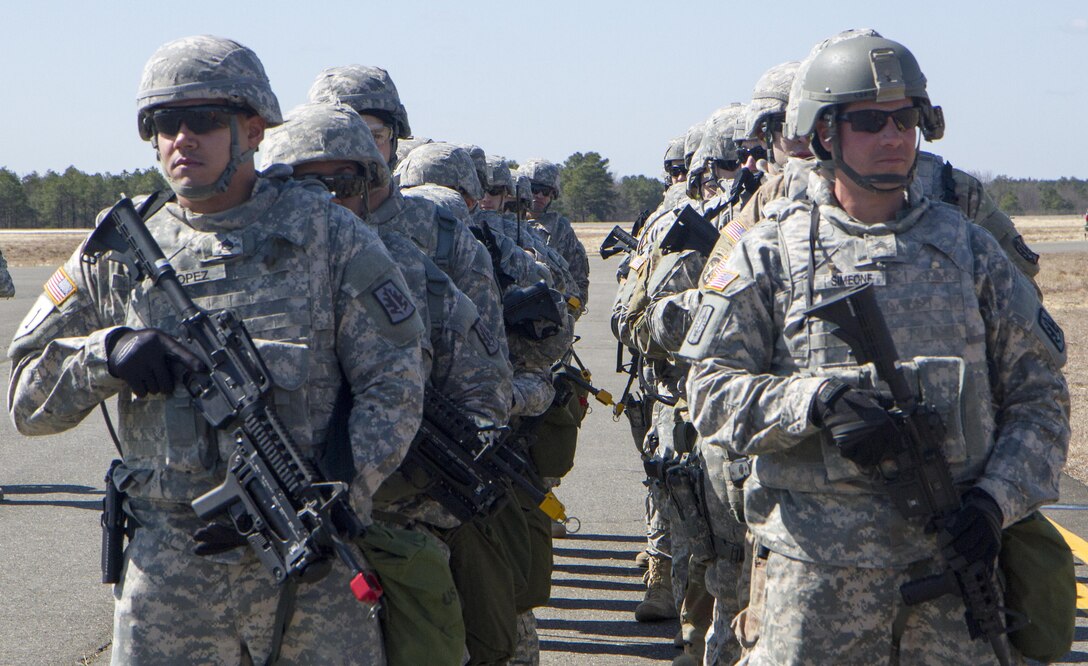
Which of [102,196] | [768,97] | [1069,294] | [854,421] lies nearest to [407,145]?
[768,97]

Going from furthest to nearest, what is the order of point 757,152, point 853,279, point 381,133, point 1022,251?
point 757,152
point 381,133
point 1022,251
point 853,279

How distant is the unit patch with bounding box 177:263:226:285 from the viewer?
10.6 feet

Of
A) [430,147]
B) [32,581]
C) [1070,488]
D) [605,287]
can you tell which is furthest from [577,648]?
[605,287]

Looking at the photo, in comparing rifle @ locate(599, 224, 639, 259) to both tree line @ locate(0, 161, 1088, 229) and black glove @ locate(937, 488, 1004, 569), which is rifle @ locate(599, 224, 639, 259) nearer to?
black glove @ locate(937, 488, 1004, 569)

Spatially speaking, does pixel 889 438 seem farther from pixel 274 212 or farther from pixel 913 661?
pixel 274 212

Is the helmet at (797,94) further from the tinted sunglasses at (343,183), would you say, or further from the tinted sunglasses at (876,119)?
the tinted sunglasses at (343,183)

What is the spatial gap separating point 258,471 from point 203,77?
985 mm

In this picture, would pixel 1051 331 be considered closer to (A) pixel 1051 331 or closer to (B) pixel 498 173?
(A) pixel 1051 331

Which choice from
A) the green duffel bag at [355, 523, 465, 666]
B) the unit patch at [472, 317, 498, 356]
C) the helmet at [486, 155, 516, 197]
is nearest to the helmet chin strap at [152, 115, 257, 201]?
the green duffel bag at [355, 523, 465, 666]

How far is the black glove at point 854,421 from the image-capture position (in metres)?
3.16

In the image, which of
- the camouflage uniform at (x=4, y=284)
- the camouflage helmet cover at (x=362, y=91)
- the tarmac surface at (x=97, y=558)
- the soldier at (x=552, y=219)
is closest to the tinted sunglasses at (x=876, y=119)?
the camouflage helmet cover at (x=362, y=91)

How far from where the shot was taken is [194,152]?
329 cm

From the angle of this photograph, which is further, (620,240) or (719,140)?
(620,240)

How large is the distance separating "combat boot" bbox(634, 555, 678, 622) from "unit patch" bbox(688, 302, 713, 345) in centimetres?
307
